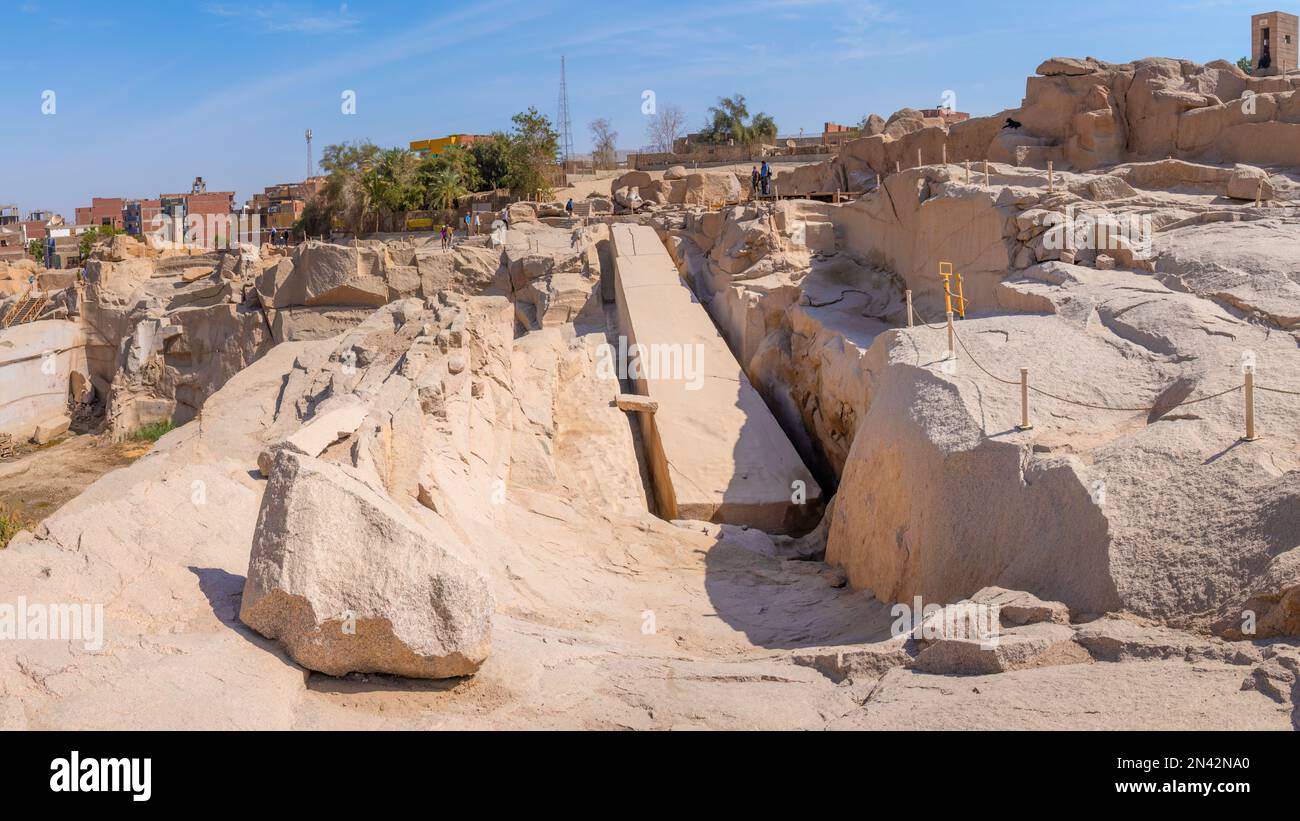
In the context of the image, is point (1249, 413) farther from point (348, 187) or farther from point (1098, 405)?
point (348, 187)

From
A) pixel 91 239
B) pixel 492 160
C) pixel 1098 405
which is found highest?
pixel 492 160

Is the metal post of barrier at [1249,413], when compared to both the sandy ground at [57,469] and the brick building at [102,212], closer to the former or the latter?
the sandy ground at [57,469]

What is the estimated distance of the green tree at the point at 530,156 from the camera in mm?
30219

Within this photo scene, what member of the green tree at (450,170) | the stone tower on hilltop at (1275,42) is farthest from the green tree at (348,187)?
the stone tower on hilltop at (1275,42)

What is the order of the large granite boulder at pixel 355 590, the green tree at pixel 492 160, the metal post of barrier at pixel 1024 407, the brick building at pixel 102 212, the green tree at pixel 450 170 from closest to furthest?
the large granite boulder at pixel 355 590 → the metal post of barrier at pixel 1024 407 → the green tree at pixel 450 170 → the green tree at pixel 492 160 → the brick building at pixel 102 212

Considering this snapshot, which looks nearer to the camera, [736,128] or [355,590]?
[355,590]

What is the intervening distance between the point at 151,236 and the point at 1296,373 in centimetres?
2758

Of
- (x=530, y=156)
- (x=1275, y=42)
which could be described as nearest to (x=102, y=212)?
(x=530, y=156)

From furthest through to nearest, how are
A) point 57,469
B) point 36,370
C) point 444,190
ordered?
point 444,190 → point 36,370 → point 57,469

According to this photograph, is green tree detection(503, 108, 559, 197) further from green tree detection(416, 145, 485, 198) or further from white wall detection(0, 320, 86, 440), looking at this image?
white wall detection(0, 320, 86, 440)

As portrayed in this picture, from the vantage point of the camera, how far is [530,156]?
3145 centimetres

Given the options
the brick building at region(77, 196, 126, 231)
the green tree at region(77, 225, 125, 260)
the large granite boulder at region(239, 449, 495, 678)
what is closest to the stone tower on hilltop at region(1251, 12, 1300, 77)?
the large granite boulder at region(239, 449, 495, 678)

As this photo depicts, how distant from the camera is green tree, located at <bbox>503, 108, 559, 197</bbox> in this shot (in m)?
30.2
